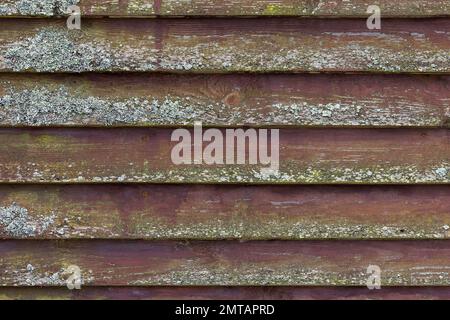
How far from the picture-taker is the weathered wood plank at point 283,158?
134 centimetres

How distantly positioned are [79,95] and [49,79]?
0.08m

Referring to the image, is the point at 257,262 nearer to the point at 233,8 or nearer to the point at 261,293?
the point at 261,293

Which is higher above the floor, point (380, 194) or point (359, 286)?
point (380, 194)

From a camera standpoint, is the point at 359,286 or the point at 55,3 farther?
the point at 359,286

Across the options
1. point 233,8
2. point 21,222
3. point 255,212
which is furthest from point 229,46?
point 21,222

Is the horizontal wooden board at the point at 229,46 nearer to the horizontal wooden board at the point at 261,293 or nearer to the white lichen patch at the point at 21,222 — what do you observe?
the white lichen patch at the point at 21,222

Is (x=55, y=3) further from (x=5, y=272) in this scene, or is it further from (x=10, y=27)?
(x=5, y=272)

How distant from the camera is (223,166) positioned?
1344 millimetres

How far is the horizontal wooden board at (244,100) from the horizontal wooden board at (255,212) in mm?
183

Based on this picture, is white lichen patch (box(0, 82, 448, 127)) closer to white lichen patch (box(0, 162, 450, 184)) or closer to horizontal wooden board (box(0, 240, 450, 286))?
white lichen patch (box(0, 162, 450, 184))

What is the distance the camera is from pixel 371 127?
1.33 m
